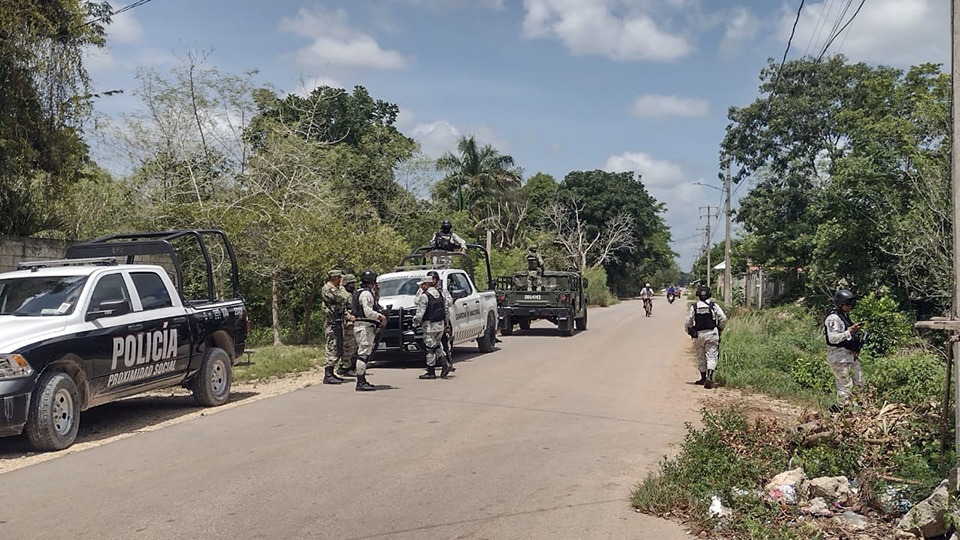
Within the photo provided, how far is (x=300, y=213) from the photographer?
18891mm

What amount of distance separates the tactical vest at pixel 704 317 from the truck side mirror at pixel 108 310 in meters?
8.54

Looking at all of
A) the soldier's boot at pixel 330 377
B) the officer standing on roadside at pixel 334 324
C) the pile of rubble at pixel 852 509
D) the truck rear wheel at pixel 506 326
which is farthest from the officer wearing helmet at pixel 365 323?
the truck rear wheel at pixel 506 326

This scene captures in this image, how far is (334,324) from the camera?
41.4 ft

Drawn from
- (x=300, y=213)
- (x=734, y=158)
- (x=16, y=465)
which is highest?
(x=734, y=158)

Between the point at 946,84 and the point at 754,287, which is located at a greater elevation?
the point at 946,84

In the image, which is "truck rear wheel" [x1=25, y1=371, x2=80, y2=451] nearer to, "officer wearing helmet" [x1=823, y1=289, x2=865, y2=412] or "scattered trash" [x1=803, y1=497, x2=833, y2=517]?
"scattered trash" [x1=803, y1=497, x2=833, y2=517]

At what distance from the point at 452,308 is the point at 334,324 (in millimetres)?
3290

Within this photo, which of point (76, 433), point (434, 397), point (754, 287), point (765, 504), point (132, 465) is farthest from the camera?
point (754, 287)

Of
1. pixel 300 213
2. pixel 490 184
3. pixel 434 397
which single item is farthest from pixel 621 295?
pixel 434 397

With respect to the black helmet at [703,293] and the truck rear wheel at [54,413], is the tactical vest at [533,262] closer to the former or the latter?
the black helmet at [703,293]

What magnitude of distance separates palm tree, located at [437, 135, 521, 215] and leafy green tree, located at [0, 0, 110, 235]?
113 feet

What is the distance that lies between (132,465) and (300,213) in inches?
481

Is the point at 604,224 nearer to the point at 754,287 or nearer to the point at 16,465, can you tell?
the point at 754,287

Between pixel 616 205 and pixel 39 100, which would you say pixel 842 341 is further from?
pixel 616 205
